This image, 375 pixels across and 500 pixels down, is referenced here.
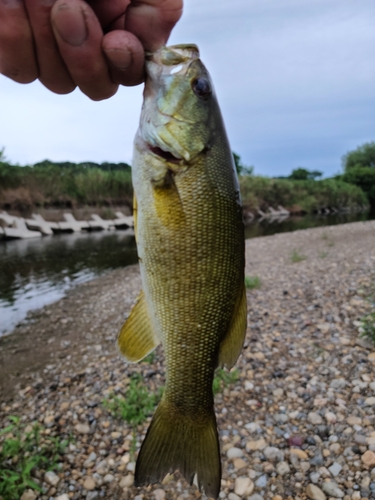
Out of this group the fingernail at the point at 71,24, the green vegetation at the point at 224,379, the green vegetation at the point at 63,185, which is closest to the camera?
the fingernail at the point at 71,24

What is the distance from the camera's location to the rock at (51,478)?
3.47m

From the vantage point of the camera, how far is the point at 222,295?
1901 mm

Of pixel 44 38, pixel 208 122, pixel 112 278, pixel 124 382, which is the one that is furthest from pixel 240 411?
pixel 112 278

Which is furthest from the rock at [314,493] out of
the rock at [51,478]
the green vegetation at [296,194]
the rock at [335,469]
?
the green vegetation at [296,194]

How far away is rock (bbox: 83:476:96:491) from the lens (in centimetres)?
344

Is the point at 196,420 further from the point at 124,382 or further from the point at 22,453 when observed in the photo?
the point at 124,382

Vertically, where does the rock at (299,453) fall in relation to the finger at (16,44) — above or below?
below

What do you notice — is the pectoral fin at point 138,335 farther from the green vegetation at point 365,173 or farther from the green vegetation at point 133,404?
the green vegetation at point 365,173

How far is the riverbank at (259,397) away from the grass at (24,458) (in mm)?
119

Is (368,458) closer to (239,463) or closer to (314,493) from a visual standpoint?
(314,493)

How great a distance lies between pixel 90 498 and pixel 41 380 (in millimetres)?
2833

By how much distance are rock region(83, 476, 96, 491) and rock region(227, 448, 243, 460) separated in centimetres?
123

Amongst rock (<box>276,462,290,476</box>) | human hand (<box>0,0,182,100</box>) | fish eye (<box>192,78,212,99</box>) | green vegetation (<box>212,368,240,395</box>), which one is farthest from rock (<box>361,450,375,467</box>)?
human hand (<box>0,0,182,100</box>)

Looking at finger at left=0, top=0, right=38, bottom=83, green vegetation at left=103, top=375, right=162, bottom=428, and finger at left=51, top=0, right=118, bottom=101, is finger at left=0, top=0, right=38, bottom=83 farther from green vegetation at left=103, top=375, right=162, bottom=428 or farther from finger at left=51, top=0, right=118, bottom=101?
green vegetation at left=103, top=375, right=162, bottom=428
